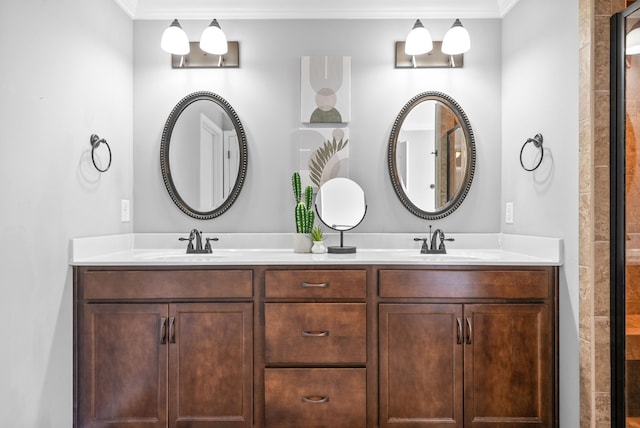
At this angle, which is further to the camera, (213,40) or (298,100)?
(298,100)

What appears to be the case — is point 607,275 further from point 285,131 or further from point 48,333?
point 48,333

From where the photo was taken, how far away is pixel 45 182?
5.71 ft

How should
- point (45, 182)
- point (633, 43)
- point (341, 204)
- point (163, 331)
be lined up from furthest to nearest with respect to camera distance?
point (341, 204) < point (163, 331) < point (45, 182) < point (633, 43)

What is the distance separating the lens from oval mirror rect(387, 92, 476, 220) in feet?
8.15

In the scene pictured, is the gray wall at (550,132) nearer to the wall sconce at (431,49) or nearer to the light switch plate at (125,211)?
the wall sconce at (431,49)

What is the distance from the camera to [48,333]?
176 centimetres

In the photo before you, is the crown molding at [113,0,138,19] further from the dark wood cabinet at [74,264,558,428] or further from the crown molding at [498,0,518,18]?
the crown molding at [498,0,518,18]

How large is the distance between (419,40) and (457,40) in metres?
0.22

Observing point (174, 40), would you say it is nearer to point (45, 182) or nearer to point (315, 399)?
point (45, 182)

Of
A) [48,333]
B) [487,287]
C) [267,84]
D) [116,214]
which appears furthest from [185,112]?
[487,287]

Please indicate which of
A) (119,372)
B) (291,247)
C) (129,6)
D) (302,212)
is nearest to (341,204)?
(302,212)

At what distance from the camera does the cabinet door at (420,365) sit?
190cm

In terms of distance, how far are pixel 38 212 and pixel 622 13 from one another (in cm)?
255

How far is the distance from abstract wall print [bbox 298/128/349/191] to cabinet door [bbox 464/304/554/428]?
44.4 inches
